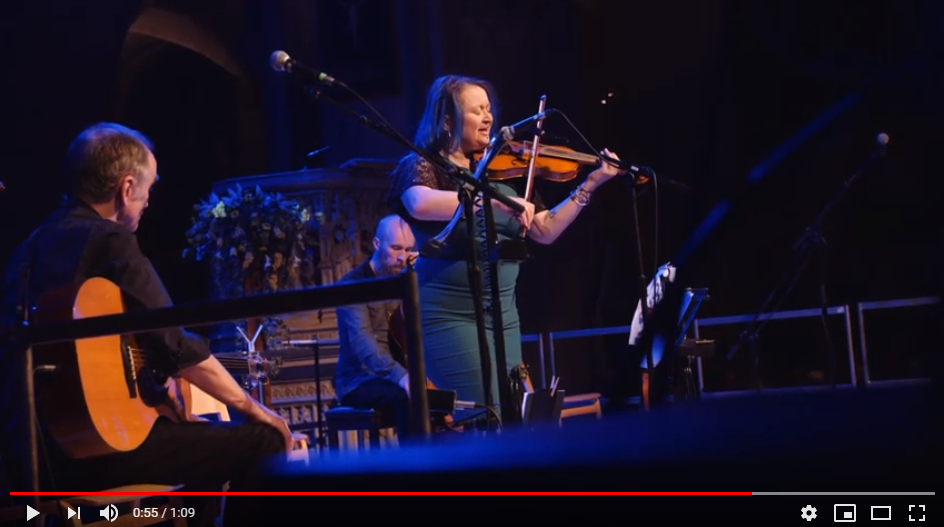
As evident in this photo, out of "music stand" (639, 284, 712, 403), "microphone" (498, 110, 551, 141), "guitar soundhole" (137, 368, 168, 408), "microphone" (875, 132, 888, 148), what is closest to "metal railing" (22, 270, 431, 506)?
"guitar soundhole" (137, 368, 168, 408)

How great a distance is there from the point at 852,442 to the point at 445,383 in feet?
7.14

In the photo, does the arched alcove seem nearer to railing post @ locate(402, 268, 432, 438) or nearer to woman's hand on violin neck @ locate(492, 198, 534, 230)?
woman's hand on violin neck @ locate(492, 198, 534, 230)

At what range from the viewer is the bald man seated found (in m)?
3.96

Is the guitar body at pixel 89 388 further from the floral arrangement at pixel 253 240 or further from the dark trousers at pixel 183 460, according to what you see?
the floral arrangement at pixel 253 240

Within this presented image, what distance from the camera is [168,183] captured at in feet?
24.9

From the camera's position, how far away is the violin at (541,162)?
10.1ft

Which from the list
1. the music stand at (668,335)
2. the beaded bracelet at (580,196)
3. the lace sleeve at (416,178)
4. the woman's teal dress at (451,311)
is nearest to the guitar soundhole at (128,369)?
the woman's teal dress at (451,311)

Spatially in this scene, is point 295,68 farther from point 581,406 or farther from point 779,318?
point 779,318

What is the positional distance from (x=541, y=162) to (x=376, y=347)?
1.20m

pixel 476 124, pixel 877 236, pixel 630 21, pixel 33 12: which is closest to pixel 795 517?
pixel 476 124

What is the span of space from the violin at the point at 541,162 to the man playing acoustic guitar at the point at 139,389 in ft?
4.07

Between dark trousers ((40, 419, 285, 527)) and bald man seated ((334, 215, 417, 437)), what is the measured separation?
1869 mm

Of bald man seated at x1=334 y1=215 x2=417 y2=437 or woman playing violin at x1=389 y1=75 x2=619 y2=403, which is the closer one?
woman playing violin at x1=389 y1=75 x2=619 y2=403

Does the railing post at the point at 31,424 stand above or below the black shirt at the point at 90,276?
below
